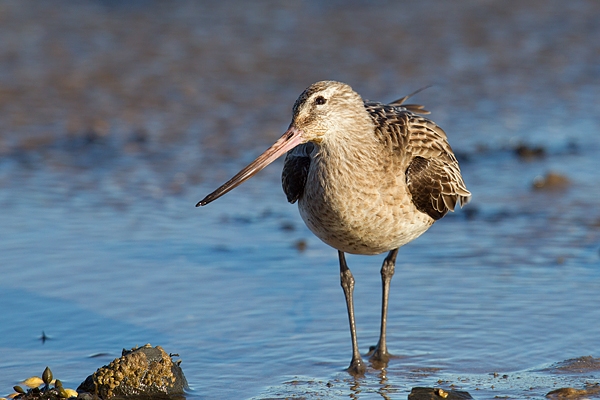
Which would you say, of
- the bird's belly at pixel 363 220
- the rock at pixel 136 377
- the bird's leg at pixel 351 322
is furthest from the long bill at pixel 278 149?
the bird's leg at pixel 351 322

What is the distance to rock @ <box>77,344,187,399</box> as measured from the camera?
5.51m

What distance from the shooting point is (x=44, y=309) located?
700 cm

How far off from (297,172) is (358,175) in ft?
1.70

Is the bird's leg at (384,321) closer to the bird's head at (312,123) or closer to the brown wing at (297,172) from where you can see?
the brown wing at (297,172)

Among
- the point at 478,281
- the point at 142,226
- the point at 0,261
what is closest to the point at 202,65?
the point at 142,226

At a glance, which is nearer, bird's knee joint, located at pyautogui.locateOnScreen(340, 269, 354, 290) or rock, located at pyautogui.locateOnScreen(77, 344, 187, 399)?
rock, located at pyautogui.locateOnScreen(77, 344, 187, 399)

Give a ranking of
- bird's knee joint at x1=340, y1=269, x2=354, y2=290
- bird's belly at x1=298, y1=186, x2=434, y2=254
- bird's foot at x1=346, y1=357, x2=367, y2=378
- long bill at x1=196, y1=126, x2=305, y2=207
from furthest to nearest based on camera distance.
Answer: bird's knee joint at x1=340, y1=269, x2=354, y2=290, bird's foot at x1=346, y1=357, x2=367, y2=378, bird's belly at x1=298, y1=186, x2=434, y2=254, long bill at x1=196, y1=126, x2=305, y2=207

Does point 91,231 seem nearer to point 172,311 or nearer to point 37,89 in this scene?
point 172,311

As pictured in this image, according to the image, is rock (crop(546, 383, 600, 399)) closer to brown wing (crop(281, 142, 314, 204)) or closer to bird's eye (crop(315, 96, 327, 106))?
brown wing (crop(281, 142, 314, 204))

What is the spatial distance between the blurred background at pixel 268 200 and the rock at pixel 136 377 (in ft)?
1.02

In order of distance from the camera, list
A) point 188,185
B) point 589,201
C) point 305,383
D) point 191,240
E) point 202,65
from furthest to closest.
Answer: point 202,65 → point 188,185 → point 589,201 → point 191,240 → point 305,383

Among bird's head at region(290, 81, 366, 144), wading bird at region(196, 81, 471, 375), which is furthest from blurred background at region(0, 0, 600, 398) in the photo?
bird's head at region(290, 81, 366, 144)

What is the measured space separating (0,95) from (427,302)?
6.91 m

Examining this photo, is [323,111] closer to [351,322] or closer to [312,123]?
[312,123]
